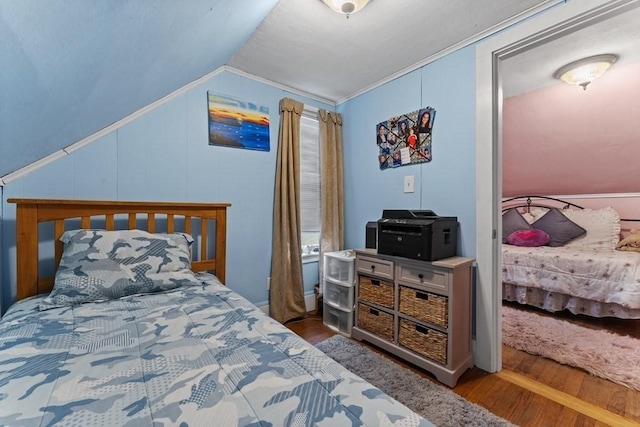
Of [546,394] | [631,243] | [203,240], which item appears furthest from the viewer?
[631,243]

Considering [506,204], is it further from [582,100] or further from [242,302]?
[242,302]

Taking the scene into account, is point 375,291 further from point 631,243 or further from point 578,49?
point 631,243

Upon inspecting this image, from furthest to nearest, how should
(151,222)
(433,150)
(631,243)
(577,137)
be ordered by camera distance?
1. (577,137)
2. (631,243)
3. (433,150)
4. (151,222)

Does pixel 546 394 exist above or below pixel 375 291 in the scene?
below

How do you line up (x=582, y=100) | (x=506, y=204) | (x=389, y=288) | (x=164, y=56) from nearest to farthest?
(x=164, y=56) → (x=389, y=288) → (x=582, y=100) → (x=506, y=204)

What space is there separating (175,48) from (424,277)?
183 centimetres

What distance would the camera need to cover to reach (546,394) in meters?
1.54

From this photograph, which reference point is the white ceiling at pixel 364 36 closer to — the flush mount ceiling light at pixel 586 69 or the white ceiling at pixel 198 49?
the white ceiling at pixel 198 49

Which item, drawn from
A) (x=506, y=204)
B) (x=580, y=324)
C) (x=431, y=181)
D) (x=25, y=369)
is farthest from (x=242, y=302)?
(x=506, y=204)

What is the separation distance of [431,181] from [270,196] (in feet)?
4.40

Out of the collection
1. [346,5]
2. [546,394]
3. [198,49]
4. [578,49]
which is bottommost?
[546,394]

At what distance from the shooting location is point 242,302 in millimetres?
1304

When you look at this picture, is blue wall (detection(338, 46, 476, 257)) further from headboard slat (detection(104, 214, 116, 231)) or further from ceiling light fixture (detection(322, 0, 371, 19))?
headboard slat (detection(104, 214, 116, 231))

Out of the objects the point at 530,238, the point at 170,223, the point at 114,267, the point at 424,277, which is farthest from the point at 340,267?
the point at 530,238
